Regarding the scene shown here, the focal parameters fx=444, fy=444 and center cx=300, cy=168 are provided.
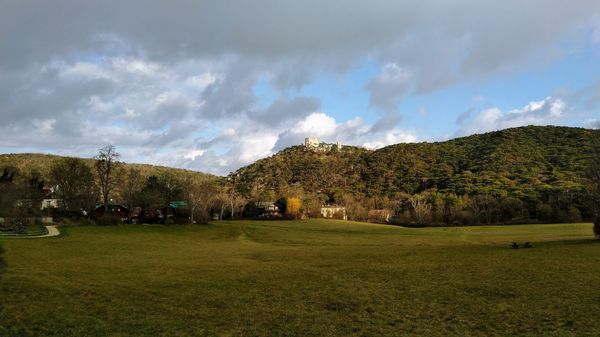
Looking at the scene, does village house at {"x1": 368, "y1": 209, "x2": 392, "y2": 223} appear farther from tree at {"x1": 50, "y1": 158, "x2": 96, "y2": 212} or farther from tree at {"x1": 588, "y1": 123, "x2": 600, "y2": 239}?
tree at {"x1": 588, "y1": 123, "x2": 600, "y2": 239}

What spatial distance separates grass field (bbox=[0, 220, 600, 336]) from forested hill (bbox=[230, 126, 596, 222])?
10723cm

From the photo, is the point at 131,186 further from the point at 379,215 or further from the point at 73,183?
the point at 379,215

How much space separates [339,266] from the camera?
29.8 metres

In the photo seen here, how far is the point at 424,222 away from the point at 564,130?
101657mm

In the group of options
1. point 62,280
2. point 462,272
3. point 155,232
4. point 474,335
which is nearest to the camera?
point 474,335

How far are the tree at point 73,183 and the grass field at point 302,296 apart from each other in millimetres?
Answer: 58406

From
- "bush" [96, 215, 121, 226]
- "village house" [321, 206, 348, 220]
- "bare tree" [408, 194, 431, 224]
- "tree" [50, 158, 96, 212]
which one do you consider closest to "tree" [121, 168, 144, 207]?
"tree" [50, 158, 96, 212]

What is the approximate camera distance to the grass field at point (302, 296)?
13.9 metres

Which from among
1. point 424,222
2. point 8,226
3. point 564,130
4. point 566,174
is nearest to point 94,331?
point 8,226

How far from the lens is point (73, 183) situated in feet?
290

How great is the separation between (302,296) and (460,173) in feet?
506

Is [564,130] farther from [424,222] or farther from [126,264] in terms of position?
[126,264]

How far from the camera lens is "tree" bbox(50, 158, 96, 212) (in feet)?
287

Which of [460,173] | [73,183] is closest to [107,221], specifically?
[73,183]
